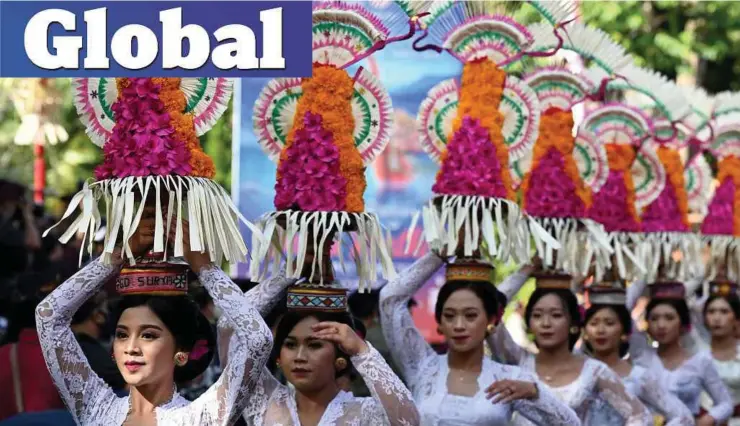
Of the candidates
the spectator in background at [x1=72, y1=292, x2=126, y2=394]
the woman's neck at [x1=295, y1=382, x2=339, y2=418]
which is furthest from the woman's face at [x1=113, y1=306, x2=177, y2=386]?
the spectator in background at [x1=72, y1=292, x2=126, y2=394]

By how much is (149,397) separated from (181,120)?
956mm

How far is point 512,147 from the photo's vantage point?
7949 mm

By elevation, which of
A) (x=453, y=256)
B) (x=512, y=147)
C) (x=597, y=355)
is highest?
(x=512, y=147)

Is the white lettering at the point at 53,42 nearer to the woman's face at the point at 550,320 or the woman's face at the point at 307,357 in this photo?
the woman's face at the point at 307,357

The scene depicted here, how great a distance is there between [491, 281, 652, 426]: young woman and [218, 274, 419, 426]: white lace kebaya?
2057 millimetres

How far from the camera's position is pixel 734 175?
11.1 m

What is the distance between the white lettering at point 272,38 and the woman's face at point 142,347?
1.11 meters

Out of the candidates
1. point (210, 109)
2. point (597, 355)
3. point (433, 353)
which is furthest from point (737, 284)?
point (210, 109)

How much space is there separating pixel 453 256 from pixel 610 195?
74.9 inches

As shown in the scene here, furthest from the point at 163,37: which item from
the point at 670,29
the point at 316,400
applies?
the point at 670,29

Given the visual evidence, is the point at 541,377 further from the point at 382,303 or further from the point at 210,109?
the point at 210,109

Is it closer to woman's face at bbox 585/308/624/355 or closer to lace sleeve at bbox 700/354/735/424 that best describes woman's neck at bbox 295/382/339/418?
woman's face at bbox 585/308/624/355

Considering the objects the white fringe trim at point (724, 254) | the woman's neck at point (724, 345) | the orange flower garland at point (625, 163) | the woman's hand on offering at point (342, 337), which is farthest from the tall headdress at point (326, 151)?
the woman's neck at point (724, 345)

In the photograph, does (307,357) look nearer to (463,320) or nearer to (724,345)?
(463,320)
